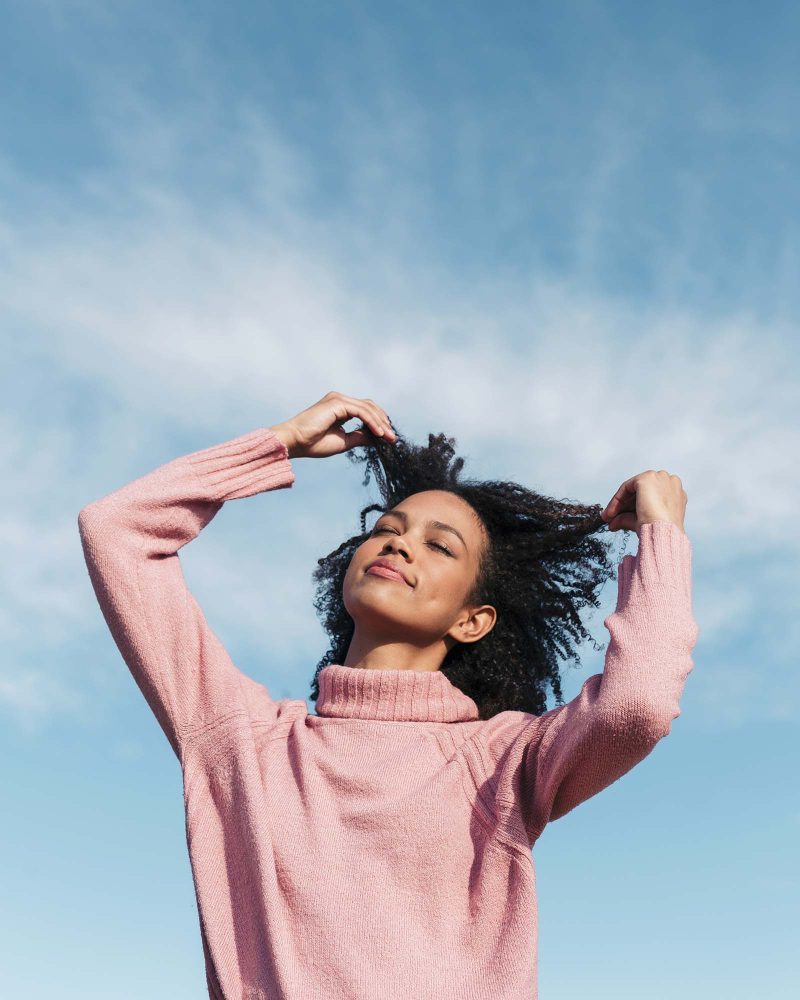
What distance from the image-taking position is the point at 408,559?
4.36 meters

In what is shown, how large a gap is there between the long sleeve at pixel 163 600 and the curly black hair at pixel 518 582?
90cm

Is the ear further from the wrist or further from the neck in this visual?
the wrist

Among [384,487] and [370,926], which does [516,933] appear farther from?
[384,487]

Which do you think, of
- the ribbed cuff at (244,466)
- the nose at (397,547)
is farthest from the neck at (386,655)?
the ribbed cuff at (244,466)

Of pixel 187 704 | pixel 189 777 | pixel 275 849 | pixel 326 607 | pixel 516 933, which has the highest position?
pixel 326 607

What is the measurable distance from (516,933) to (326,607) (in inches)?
82.2

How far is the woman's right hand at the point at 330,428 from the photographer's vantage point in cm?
441

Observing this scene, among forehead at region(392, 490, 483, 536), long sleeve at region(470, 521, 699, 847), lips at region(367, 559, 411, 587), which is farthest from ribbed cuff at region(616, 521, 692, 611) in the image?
forehead at region(392, 490, 483, 536)

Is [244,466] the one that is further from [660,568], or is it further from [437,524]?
[660,568]

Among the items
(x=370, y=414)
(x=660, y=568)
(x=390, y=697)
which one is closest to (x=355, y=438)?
(x=370, y=414)

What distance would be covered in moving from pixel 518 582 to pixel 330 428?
3.20ft

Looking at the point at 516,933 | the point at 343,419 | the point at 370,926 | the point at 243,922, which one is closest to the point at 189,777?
the point at 243,922

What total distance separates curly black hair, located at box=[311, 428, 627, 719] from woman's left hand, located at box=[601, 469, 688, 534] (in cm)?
73

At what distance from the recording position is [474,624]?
4625 millimetres
